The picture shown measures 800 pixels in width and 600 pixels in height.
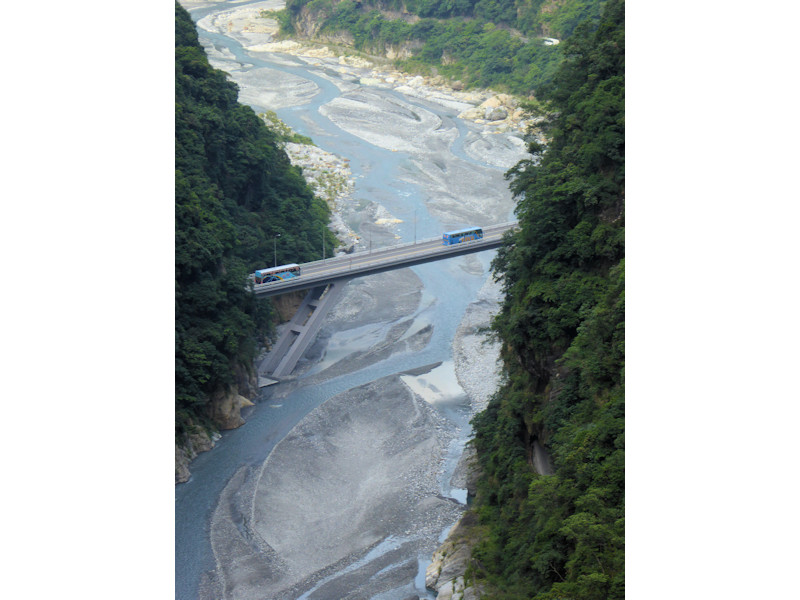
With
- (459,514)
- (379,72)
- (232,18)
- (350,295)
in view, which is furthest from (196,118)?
(232,18)

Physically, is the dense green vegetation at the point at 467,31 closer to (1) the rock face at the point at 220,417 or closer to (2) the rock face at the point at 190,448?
(1) the rock face at the point at 220,417

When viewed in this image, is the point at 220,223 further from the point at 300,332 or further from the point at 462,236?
the point at 462,236

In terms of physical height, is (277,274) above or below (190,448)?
above

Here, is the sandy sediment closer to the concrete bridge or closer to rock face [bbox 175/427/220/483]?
rock face [bbox 175/427/220/483]

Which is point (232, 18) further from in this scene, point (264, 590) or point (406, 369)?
point (264, 590)

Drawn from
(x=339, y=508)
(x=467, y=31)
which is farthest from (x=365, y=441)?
(x=467, y=31)

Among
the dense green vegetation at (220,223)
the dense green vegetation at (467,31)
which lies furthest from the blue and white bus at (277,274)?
the dense green vegetation at (467,31)
